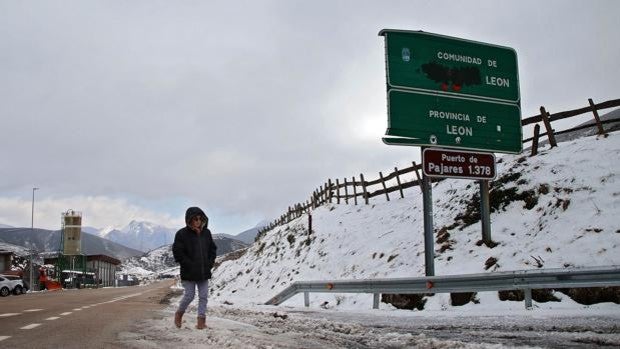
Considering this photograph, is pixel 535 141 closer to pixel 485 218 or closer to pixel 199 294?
pixel 485 218

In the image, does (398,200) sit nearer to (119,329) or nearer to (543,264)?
(543,264)

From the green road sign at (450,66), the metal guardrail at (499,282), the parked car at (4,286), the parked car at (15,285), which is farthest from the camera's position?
the parked car at (15,285)

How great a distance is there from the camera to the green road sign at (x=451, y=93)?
13945mm

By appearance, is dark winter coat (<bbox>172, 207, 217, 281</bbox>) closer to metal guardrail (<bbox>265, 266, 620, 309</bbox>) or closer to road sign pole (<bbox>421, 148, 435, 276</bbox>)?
metal guardrail (<bbox>265, 266, 620, 309</bbox>)

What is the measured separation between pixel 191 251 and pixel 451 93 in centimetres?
924

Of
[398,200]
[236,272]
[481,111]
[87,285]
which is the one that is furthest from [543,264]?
[87,285]

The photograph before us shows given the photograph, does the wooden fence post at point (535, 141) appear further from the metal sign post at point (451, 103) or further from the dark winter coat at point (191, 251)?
the dark winter coat at point (191, 251)

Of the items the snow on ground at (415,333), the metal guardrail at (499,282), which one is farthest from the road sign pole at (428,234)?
the snow on ground at (415,333)

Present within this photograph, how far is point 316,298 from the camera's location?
17.5 meters

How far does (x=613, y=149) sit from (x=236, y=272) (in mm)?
28677

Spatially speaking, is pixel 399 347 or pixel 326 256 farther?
pixel 326 256

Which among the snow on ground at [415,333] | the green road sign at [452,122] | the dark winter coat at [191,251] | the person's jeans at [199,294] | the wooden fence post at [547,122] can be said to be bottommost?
the snow on ground at [415,333]

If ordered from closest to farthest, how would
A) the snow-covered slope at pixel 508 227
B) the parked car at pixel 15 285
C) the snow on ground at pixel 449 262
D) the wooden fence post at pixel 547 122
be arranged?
the snow on ground at pixel 449 262, the snow-covered slope at pixel 508 227, the wooden fence post at pixel 547 122, the parked car at pixel 15 285

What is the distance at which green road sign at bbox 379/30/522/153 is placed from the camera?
1395 centimetres
